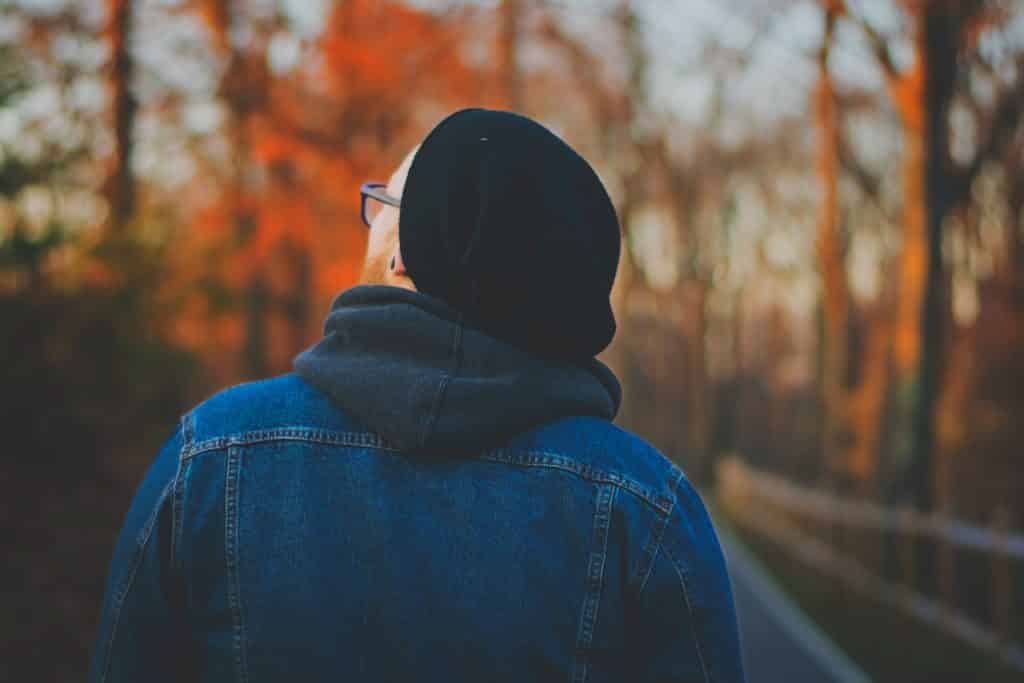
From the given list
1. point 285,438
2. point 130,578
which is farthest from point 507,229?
point 130,578

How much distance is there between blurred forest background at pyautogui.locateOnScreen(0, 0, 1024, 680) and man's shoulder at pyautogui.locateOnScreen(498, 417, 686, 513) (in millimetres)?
5148

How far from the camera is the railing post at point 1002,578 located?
27.9 feet

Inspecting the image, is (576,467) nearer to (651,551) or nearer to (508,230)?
(651,551)

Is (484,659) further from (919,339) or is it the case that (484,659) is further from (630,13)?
(630,13)

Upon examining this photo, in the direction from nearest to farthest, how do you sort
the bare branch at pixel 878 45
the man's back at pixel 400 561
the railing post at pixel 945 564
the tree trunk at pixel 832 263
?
the man's back at pixel 400 561, the railing post at pixel 945 564, the bare branch at pixel 878 45, the tree trunk at pixel 832 263

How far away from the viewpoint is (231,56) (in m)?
17.0

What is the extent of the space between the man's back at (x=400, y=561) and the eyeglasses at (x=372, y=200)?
0.37 meters

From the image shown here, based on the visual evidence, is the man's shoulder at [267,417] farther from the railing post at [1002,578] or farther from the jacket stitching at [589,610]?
the railing post at [1002,578]

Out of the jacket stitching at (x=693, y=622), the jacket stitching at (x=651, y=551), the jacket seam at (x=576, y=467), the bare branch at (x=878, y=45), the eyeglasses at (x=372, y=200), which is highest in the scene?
the bare branch at (x=878, y=45)

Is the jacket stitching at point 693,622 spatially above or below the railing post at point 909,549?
above

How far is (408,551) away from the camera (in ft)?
5.58

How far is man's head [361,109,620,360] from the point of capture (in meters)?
1.71

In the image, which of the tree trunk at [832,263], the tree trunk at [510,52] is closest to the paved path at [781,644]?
the tree trunk at [832,263]

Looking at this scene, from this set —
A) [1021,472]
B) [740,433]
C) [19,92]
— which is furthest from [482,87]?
[740,433]
